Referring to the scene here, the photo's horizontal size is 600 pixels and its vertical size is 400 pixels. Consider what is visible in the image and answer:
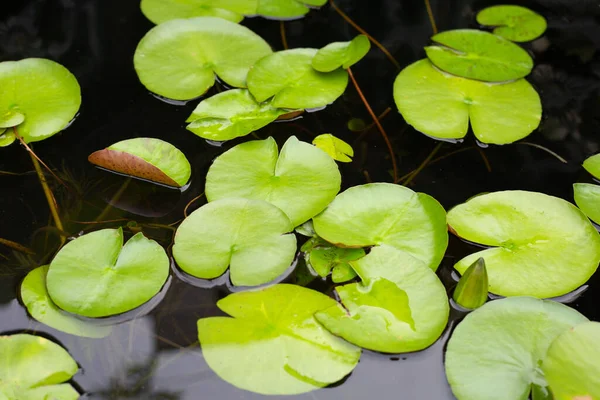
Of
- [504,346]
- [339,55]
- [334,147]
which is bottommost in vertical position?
[504,346]

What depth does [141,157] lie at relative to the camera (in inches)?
53.7

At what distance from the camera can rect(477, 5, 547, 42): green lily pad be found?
175 cm

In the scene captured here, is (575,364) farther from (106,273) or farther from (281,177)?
(106,273)

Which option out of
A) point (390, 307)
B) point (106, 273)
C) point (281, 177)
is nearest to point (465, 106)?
point (281, 177)

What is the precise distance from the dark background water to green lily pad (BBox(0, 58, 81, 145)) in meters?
0.04

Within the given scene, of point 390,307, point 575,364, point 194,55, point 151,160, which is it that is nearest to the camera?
point 575,364

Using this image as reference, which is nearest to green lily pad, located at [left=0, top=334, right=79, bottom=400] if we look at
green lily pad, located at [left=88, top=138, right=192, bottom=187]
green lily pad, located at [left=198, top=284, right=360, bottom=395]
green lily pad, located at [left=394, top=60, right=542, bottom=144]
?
green lily pad, located at [left=198, top=284, right=360, bottom=395]

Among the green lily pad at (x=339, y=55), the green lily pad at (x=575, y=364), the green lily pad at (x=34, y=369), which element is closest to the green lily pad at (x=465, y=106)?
the green lily pad at (x=339, y=55)

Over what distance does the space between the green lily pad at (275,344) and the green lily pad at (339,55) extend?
67 centimetres

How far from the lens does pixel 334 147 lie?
146 centimetres

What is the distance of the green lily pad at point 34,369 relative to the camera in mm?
1049

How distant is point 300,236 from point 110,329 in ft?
1.46

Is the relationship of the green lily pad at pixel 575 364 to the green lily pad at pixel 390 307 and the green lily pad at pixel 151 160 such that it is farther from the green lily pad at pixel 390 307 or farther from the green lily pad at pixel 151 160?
the green lily pad at pixel 151 160

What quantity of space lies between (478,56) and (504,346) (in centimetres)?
88
